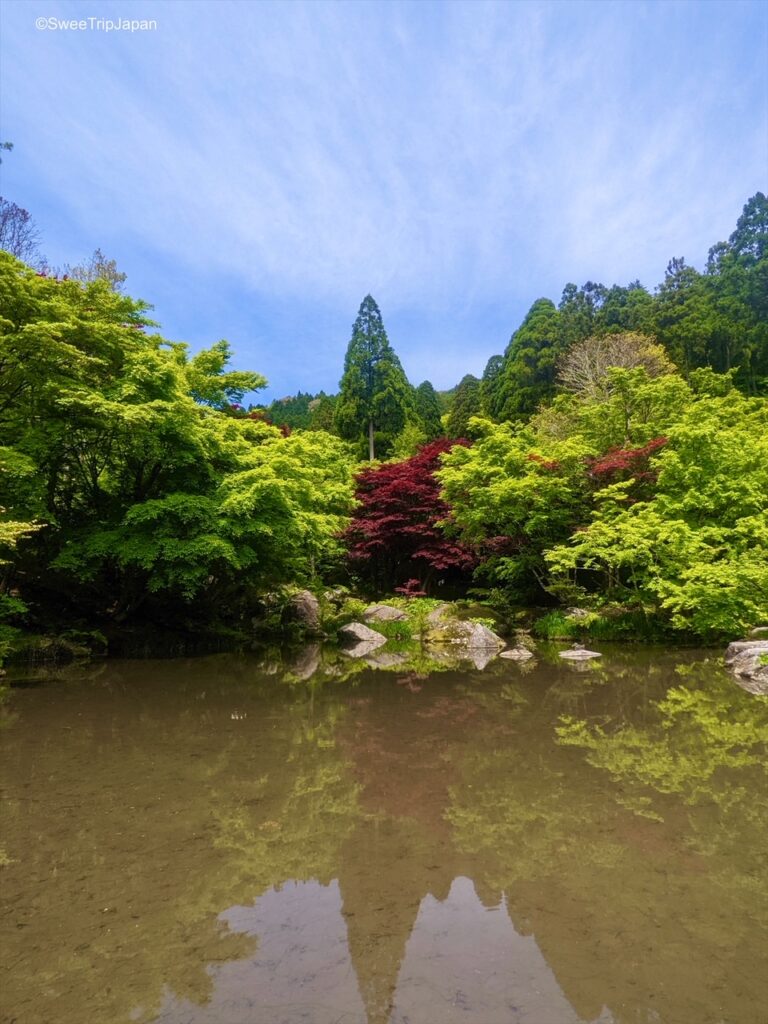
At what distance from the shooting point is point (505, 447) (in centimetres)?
1576

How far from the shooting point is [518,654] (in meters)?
12.1

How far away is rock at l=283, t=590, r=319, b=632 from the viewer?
16.3 meters

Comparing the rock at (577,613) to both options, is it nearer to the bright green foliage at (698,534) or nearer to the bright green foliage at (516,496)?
the bright green foliage at (698,534)

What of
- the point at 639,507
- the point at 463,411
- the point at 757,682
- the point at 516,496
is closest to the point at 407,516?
the point at 516,496

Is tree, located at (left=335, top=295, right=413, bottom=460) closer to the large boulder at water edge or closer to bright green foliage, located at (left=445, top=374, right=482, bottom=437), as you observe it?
bright green foliage, located at (left=445, top=374, right=482, bottom=437)

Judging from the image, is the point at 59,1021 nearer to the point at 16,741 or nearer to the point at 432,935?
the point at 432,935

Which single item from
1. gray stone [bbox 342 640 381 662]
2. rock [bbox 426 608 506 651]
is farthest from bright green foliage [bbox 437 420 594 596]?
gray stone [bbox 342 640 381 662]

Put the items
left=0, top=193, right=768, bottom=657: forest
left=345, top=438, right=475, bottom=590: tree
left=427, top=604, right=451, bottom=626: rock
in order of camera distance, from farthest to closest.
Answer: left=345, top=438, right=475, bottom=590: tree, left=427, top=604, right=451, bottom=626: rock, left=0, top=193, right=768, bottom=657: forest

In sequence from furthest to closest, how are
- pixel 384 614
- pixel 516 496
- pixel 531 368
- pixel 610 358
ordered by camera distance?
pixel 531 368 < pixel 610 358 < pixel 384 614 < pixel 516 496

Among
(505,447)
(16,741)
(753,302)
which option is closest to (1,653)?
(16,741)

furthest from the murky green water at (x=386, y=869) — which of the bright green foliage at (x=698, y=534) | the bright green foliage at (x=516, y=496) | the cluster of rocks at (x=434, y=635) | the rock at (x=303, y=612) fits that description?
the rock at (x=303, y=612)

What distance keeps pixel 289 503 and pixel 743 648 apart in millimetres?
8699

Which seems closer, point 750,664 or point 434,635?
point 750,664

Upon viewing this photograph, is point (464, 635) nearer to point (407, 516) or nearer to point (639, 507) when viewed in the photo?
point (407, 516)
